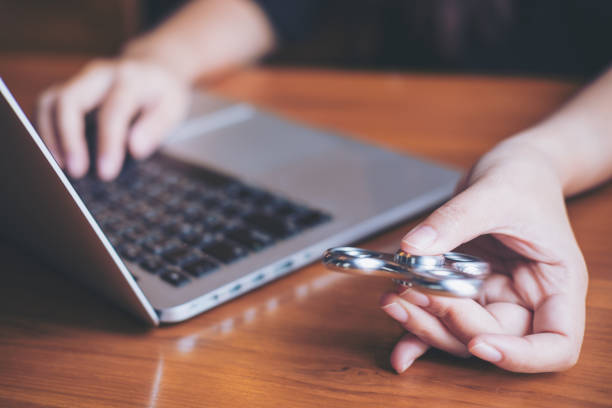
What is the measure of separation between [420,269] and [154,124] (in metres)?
0.43

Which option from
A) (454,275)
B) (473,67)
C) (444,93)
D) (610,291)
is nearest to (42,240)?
(454,275)

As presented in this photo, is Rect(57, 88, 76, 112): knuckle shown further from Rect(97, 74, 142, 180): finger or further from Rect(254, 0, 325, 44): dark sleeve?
Rect(254, 0, 325, 44): dark sleeve

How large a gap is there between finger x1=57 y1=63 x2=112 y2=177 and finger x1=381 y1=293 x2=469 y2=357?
37 cm

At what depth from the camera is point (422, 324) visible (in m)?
0.31

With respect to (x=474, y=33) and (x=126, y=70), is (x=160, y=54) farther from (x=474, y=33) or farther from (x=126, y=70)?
(x=474, y=33)

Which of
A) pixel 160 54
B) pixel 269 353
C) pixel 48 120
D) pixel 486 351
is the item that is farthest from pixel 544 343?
pixel 160 54

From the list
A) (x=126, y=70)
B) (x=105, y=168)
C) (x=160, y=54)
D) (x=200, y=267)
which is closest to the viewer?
(x=200, y=267)

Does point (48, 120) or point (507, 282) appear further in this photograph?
point (48, 120)

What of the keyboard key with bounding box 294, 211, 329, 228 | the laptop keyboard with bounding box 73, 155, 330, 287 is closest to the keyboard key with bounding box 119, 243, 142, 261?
the laptop keyboard with bounding box 73, 155, 330, 287

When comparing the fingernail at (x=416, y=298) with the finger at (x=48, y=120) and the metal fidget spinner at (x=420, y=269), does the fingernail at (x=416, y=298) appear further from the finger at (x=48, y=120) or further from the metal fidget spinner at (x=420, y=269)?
the finger at (x=48, y=120)

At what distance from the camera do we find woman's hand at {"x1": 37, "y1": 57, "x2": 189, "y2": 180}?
0.57 meters

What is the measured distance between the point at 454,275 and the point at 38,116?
0.52 metres

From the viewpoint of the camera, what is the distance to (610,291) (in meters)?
0.38

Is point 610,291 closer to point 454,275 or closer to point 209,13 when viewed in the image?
point 454,275
